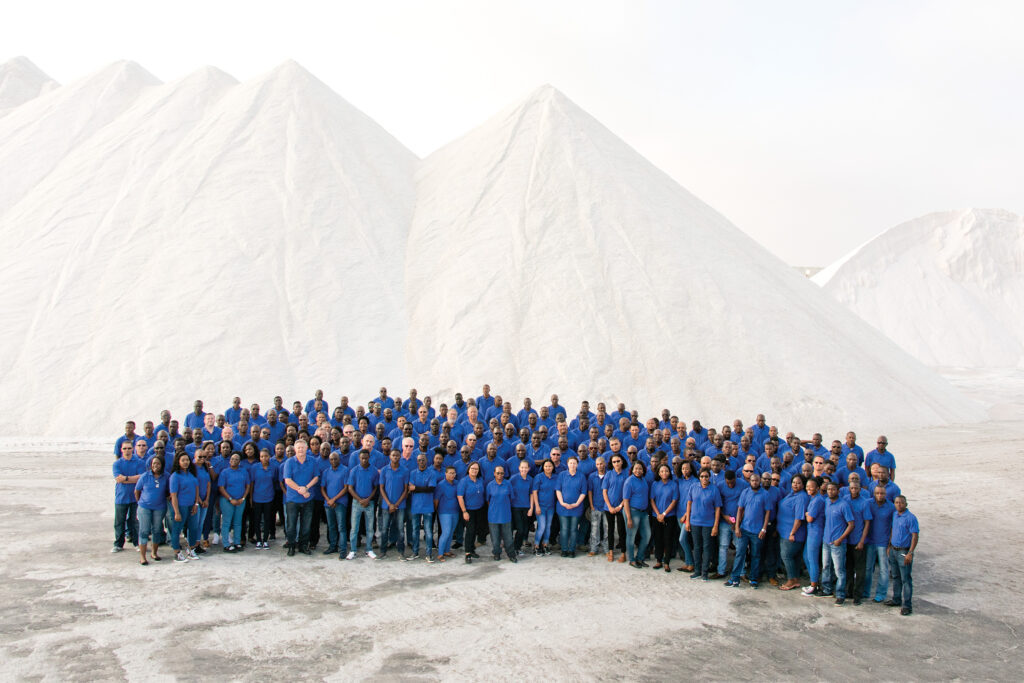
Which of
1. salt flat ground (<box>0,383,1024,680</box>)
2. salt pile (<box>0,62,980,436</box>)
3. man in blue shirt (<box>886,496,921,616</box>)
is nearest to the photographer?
salt flat ground (<box>0,383,1024,680</box>)

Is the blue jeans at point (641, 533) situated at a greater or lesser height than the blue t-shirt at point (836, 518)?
lesser

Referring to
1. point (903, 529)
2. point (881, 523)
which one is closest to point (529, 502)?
point (881, 523)

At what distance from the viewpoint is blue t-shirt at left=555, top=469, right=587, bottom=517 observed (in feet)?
32.1

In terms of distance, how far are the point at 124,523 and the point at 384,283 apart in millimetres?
15440

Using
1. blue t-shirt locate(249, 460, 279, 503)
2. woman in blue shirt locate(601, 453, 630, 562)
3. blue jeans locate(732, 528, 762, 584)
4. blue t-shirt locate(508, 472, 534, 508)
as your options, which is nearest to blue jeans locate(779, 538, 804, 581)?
blue jeans locate(732, 528, 762, 584)

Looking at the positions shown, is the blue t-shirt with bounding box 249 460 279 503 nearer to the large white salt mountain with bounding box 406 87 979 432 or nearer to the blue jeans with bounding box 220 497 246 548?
the blue jeans with bounding box 220 497 246 548

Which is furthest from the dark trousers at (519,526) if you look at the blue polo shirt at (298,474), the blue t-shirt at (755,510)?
the blue t-shirt at (755,510)

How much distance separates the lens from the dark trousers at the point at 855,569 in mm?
8258

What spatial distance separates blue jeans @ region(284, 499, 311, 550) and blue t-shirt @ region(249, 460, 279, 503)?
415 mm

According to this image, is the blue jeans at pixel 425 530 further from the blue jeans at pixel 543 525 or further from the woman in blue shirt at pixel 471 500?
the blue jeans at pixel 543 525

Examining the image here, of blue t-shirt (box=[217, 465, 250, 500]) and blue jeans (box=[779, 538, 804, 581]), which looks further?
blue t-shirt (box=[217, 465, 250, 500])

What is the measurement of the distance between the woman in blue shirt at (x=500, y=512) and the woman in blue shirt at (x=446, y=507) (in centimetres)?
49

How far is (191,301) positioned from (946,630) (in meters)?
21.0

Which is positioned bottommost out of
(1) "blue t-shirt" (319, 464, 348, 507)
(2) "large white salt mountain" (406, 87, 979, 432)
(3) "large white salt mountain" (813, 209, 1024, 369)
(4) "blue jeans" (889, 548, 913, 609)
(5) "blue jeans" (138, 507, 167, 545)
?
Answer: (4) "blue jeans" (889, 548, 913, 609)
